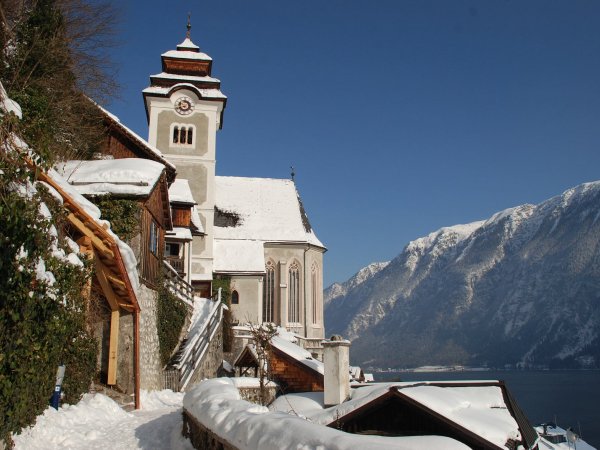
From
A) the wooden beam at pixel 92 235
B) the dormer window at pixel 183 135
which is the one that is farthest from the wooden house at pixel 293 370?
the dormer window at pixel 183 135

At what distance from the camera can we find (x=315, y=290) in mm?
47906

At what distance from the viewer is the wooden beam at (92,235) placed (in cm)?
1205

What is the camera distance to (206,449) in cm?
822

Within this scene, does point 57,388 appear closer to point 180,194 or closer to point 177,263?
point 177,263

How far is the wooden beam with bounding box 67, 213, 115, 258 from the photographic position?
12047 millimetres

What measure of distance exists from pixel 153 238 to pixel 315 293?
101 ft

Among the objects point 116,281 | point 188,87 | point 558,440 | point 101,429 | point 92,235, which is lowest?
point 558,440

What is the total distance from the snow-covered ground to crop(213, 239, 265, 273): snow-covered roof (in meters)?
28.0

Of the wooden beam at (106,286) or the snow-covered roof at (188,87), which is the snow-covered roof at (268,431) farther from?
the snow-covered roof at (188,87)

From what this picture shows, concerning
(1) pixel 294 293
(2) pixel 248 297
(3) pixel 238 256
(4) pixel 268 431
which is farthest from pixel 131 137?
(1) pixel 294 293

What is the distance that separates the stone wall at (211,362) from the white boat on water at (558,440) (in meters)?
27.9

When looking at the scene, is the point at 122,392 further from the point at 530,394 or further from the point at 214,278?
the point at 530,394

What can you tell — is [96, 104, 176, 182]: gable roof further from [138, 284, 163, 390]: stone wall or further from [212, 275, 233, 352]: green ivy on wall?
[212, 275, 233, 352]: green ivy on wall

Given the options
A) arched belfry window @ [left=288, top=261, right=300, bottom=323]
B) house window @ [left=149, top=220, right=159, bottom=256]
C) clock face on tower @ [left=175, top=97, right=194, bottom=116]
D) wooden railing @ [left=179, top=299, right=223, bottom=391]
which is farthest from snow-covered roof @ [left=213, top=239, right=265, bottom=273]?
house window @ [left=149, top=220, right=159, bottom=256]
